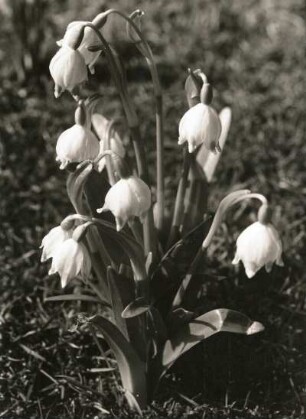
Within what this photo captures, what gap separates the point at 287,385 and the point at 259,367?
8 centimetres

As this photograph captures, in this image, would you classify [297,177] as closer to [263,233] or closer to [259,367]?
[259,367]

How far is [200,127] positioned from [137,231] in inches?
13.8

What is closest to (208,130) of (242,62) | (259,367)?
(259,367)

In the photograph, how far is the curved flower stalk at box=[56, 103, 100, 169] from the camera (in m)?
1.56

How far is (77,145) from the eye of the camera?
61.4 inches

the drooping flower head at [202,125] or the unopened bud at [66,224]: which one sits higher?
the drooping flower head at [202,125]

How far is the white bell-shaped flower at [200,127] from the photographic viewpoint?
1.51 metres

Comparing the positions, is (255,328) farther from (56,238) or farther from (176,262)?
(56,238)

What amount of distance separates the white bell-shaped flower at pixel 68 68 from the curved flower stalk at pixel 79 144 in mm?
102

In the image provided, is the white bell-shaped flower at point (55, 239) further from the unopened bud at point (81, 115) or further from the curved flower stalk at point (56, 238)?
the unopened bud at point (81, 115)

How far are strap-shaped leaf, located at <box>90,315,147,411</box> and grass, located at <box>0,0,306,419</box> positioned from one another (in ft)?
0.13

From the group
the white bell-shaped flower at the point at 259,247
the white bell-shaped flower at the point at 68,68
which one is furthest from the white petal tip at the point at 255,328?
the white bell-shaped flower at the point at 68,68

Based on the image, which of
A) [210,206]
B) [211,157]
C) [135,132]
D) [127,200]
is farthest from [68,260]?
[210,206]

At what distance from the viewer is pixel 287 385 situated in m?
1.91
